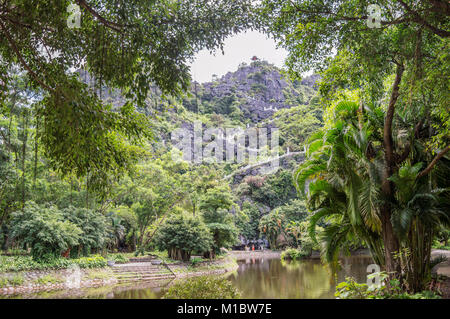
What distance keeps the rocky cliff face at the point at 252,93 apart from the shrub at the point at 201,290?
2434 centimetres

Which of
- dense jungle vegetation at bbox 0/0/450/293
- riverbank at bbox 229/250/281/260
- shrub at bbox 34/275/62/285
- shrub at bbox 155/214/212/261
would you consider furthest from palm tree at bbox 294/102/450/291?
riverbank at bbox 229/250/281/260

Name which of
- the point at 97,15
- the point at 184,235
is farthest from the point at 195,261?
the point at 97,15

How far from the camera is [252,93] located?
3781 cm

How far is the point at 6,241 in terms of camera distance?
610 inches

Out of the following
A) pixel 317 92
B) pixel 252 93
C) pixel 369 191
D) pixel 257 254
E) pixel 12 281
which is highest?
pixel 252 93

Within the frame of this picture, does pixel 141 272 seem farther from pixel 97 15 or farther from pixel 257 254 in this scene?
pixel 257 254

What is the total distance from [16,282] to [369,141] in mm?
11017

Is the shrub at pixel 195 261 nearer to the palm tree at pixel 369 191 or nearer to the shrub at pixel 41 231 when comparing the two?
the shrub at pixel 41 231

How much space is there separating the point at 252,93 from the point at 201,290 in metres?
34.9

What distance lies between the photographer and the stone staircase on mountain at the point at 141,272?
1306 centimetres

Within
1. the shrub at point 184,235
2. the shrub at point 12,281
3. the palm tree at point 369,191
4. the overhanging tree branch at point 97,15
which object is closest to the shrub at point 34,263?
the shrub at point 12,281

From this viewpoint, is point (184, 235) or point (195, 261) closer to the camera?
point (184, 235)

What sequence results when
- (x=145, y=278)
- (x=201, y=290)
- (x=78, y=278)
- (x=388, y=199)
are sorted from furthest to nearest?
(x=145, y=278)
(x=78, y=278)
(x=388, y=199)
(x=201, y=290)

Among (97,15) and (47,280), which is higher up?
(97,15)
